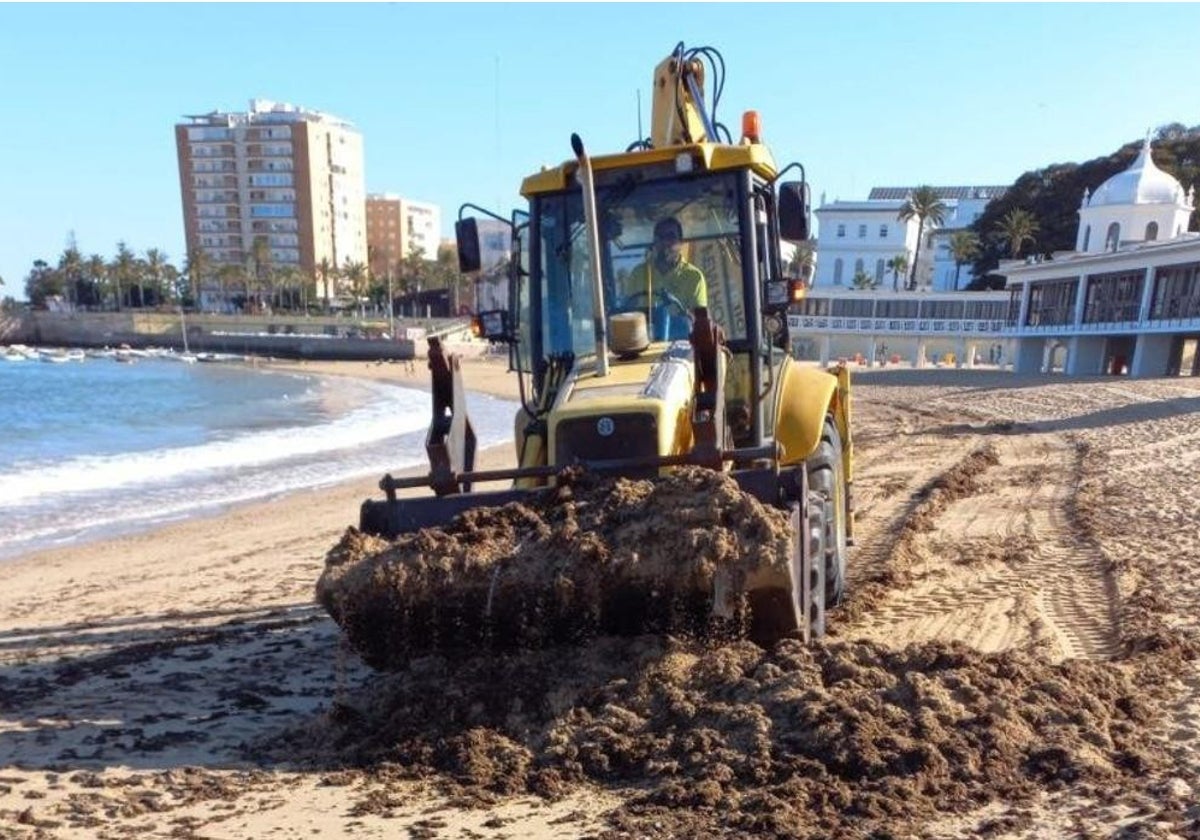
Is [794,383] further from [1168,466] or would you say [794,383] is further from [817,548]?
[1168,466]

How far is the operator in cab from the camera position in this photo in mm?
5242

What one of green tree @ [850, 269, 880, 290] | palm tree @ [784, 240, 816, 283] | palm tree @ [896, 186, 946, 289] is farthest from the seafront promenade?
palm tree @ [784, 240, 816, 283]

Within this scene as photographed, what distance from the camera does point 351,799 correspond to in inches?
145

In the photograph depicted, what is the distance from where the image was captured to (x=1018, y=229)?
60.3 meters

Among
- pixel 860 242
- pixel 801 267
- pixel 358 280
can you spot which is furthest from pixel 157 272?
pixel 801 267

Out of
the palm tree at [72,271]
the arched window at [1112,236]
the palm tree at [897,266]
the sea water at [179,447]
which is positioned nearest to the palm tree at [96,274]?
the palm tree at [72,271]

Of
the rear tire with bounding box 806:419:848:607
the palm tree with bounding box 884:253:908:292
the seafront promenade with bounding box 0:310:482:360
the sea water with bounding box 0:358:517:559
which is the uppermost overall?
the palm tree with bounding box 884:253:908:292

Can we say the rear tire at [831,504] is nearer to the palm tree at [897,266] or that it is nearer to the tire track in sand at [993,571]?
the tire track in sand at [993,571]

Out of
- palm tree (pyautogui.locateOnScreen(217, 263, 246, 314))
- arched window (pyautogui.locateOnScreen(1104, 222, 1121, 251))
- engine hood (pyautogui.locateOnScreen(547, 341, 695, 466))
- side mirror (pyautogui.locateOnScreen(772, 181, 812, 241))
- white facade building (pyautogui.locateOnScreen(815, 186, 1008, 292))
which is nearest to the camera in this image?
engine hood (pyautogui.locateOnScreen(547, 341, 695, 466))

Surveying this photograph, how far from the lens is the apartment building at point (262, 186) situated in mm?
113750

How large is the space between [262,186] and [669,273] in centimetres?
12155

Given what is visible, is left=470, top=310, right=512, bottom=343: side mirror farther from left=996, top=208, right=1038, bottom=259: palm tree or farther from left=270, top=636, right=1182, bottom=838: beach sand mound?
left=996, top=208, right=1038, bottom=259: palm tree

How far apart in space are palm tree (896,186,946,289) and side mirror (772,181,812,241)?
66.0 metres

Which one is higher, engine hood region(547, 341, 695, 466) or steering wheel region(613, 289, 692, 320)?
steering wheel region(613, 289, 692, 320)
